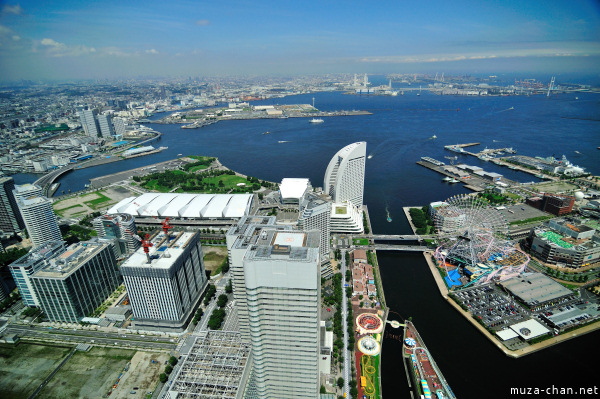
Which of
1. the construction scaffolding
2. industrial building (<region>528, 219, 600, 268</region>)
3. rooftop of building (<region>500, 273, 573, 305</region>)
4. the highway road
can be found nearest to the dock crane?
industrial building (<region>528, 219, 600, 268</region>)

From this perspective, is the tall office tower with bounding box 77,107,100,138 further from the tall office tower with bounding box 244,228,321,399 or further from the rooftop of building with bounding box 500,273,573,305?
the rooftop of building with bounding box 500,273,573,305

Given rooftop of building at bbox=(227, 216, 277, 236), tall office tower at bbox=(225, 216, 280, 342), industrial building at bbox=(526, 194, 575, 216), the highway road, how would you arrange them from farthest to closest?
industrial building at bbox=(526, 194, 575, 216), the highway road, rooftop of building at bbox=(227, 216, 277, 236), tall office tower at bbox=(225, 216, 280, 342)

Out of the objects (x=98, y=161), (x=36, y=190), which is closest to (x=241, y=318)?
(x=36, y=190)

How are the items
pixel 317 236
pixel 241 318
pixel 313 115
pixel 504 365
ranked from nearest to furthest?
pixel 317 236, pixel 241 318, pixel 504 365, pixel 313 115

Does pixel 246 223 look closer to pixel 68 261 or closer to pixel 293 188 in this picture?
pixel 68 261

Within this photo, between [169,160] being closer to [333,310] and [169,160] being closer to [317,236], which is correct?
[333,310]
